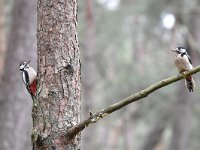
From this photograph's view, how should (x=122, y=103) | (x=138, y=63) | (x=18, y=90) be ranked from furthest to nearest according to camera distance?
(x=138, y=63), (x=18, y=90), (x=122, y=103)

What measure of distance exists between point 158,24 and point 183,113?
3.93 m

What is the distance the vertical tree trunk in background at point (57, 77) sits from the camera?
3.78 m

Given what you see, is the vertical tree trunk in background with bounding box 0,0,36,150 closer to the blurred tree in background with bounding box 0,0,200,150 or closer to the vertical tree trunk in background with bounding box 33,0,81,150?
the blurred tree in background with bounding box 0,0,200,150

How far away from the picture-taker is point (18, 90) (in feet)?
29.4

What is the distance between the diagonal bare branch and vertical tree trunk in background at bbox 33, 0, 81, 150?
0.38 feet

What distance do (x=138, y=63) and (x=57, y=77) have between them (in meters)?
21.7

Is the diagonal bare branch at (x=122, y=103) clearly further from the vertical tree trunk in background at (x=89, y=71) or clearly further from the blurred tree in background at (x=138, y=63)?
the vertical tree trunk in background at (x=89, y=71)

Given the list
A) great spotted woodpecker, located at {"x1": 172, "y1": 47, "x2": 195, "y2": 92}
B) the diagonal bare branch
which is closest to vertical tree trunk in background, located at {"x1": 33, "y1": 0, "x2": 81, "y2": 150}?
the diagonal bare branch

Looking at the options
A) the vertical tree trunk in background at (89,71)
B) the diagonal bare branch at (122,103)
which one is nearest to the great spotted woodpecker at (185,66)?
the diagonal bare branch at (122,103)

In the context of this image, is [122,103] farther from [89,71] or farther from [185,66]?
[89,71]

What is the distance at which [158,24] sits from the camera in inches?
741

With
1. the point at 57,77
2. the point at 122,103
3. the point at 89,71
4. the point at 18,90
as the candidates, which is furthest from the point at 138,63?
the point at 122,103

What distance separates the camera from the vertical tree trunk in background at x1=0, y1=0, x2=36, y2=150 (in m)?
8.95

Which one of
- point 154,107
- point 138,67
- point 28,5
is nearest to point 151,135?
point 154,107
